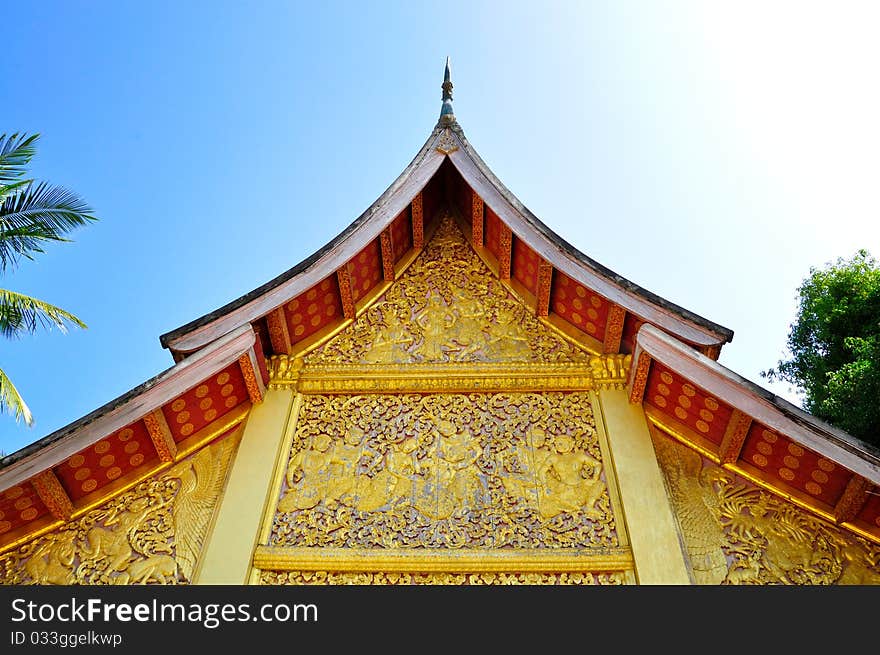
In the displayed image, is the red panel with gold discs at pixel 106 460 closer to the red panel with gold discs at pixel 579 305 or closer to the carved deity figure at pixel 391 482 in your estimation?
the carved deity figure at pixel 391 482

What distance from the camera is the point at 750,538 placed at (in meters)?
4.24

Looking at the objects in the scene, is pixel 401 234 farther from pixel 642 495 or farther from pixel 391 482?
pixel 642 495

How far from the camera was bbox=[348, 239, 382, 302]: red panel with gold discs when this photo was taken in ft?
18.9

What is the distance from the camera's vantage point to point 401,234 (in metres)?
6.26

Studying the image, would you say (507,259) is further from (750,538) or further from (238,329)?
(750,538)

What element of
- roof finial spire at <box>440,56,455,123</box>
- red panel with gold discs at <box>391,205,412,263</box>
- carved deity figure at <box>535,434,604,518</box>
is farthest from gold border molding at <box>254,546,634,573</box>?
roof finial spire at <box>440,56,455,123</box>

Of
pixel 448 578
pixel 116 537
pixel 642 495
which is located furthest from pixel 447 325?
pixel 116 537

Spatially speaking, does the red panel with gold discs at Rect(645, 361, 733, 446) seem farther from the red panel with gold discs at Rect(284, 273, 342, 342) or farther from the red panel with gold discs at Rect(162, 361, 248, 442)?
the red panel with gold discs at Rect(162, 361, 248, 442)

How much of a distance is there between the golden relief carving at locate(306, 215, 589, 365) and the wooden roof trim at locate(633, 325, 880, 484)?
2.87 feet

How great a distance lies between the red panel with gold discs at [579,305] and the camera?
17.7ft

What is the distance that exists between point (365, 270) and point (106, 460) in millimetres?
2379
